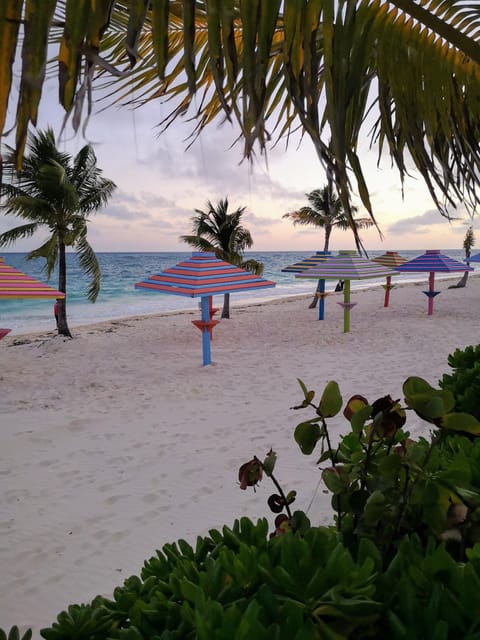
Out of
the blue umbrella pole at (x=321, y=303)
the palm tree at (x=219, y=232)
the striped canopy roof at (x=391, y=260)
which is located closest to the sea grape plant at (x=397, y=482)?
the blue umbrella pole at (x=321, y=303)

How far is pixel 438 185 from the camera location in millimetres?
1674

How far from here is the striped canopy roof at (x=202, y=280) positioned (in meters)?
7.77

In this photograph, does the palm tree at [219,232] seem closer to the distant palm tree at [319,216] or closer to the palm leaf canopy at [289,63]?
the distant palm tree at [319,216]

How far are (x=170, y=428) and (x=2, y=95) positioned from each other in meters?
4.67

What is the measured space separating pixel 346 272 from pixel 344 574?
10320 millimetres

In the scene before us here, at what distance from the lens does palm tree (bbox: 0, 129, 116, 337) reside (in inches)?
435

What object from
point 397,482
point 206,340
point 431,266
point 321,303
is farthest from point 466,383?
point 431,266

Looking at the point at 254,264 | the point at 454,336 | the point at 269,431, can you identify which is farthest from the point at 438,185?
the point at 254,264

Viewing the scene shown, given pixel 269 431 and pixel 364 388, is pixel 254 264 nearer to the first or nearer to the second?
pixel 364 388

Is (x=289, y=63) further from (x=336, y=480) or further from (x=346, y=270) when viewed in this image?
(x=346, y=270)

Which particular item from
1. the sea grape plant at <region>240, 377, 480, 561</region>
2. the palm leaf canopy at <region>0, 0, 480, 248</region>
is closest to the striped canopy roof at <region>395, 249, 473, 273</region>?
the palm leaf canopy at <region>0, 0, 480, 248</region>

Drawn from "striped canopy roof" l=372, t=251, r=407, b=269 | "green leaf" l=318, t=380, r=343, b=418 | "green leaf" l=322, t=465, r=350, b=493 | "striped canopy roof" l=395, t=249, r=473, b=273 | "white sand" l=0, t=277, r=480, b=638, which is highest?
"striped canopy roof" l=372, t=251, r=407, b=269

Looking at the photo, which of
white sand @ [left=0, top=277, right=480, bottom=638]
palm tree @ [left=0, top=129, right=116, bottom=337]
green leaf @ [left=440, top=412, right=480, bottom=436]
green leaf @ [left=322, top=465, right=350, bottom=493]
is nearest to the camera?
green leaf @ [left=440, top=412, right=480, bottom=436]

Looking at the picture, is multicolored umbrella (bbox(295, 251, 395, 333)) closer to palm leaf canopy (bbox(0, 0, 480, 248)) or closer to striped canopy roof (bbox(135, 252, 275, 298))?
striped canopy roof (bbox(135, 252, 275, 298))
